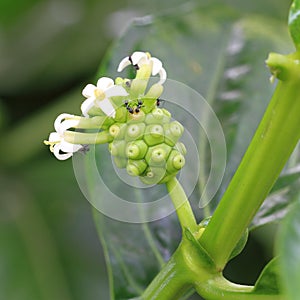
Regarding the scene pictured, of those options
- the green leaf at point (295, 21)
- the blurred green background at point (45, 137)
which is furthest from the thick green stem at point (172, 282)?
the blurred green background at point (45, 137)

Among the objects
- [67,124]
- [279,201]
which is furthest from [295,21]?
[279,201]

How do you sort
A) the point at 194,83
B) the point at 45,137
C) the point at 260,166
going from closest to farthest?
1. the point at 260,166
2. the point at 194,83
3. the point at 45,137

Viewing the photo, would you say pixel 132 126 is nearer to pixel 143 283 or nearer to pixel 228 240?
pixel 228 240

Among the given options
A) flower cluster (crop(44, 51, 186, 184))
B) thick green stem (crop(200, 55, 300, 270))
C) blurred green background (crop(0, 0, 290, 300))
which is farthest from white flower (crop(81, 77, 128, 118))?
blurred green background (crop(0, 0, 290, 300))

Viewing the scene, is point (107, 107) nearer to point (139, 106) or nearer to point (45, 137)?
point (139, 106)

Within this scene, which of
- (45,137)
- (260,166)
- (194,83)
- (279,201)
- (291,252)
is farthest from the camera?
(45,137)

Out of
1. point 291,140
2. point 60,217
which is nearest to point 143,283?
point 291,140
